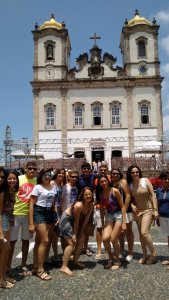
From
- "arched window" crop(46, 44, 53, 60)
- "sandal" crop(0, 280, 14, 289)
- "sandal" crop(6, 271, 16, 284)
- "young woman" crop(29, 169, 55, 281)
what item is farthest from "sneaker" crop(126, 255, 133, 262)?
"arched window" crop(46, 44, 53, 60)

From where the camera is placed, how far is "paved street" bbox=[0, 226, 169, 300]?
4.69 metres

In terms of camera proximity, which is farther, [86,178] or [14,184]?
[86,178]

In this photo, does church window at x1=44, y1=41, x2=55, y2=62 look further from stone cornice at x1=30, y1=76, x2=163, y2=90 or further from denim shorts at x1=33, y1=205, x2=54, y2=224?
denim shorts at x1=33, y1=205, x2=54, y2=224

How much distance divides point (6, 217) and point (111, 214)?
6.32ft

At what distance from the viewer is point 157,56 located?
3469 centimetres

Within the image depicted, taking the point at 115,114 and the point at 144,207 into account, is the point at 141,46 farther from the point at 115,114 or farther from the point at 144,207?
the point at 144,207

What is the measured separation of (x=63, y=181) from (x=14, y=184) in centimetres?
138

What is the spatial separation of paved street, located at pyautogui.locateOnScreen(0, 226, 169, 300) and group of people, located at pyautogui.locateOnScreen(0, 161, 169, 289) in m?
0.17

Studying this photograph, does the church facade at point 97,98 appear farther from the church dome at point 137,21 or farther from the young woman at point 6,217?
the young woman at point 6,217

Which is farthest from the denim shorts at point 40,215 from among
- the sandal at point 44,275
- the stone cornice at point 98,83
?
the stone cornice at point 98,83

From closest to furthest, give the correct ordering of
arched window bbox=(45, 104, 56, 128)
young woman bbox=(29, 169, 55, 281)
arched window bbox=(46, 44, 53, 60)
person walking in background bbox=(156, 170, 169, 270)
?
young woman bbox=(29, 169, 55, 281) → person walking in background bbox=(156, 170, 169, 270) → arched window bbox=(45, 104, 56, 128) → arched window bbox=(46, 44, 53, 60)

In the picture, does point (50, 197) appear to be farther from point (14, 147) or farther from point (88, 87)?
point (88, 87)

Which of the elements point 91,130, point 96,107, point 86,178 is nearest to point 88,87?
point 96,107

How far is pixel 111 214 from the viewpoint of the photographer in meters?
6.13
